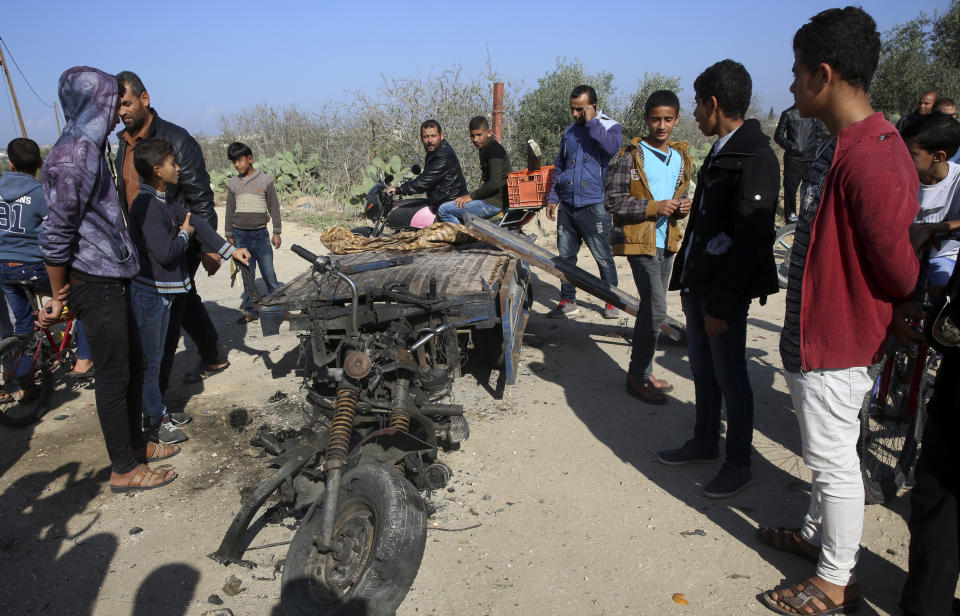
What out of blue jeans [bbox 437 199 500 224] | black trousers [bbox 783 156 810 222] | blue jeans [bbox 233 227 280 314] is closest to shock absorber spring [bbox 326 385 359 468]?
blue jeans [bbox 437 199 500 224]

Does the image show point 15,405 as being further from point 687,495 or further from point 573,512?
point 687,495

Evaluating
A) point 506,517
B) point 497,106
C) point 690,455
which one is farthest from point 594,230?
point 497,106

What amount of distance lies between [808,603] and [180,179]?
4859mm

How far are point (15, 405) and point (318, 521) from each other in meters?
3.45

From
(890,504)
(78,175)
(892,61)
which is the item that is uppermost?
(892,61)

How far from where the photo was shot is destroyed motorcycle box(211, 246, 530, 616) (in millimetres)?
2451

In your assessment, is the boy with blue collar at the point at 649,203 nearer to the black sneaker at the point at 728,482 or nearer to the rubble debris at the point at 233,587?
the black sneaker at the point at 728,482

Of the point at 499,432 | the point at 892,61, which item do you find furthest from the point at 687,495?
the point at 892,61

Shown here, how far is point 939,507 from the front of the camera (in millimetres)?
2051

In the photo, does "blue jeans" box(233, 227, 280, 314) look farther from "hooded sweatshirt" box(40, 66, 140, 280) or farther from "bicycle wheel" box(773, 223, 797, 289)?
"bicycle wheel" box(773, 223, 797, 289)

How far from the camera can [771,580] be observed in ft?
8.57

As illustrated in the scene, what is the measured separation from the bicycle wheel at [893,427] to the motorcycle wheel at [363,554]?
2.17 m

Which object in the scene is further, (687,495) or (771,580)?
(687,495)

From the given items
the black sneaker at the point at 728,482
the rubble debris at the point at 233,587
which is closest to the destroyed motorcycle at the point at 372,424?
the rubble debris at the point at 233,587
